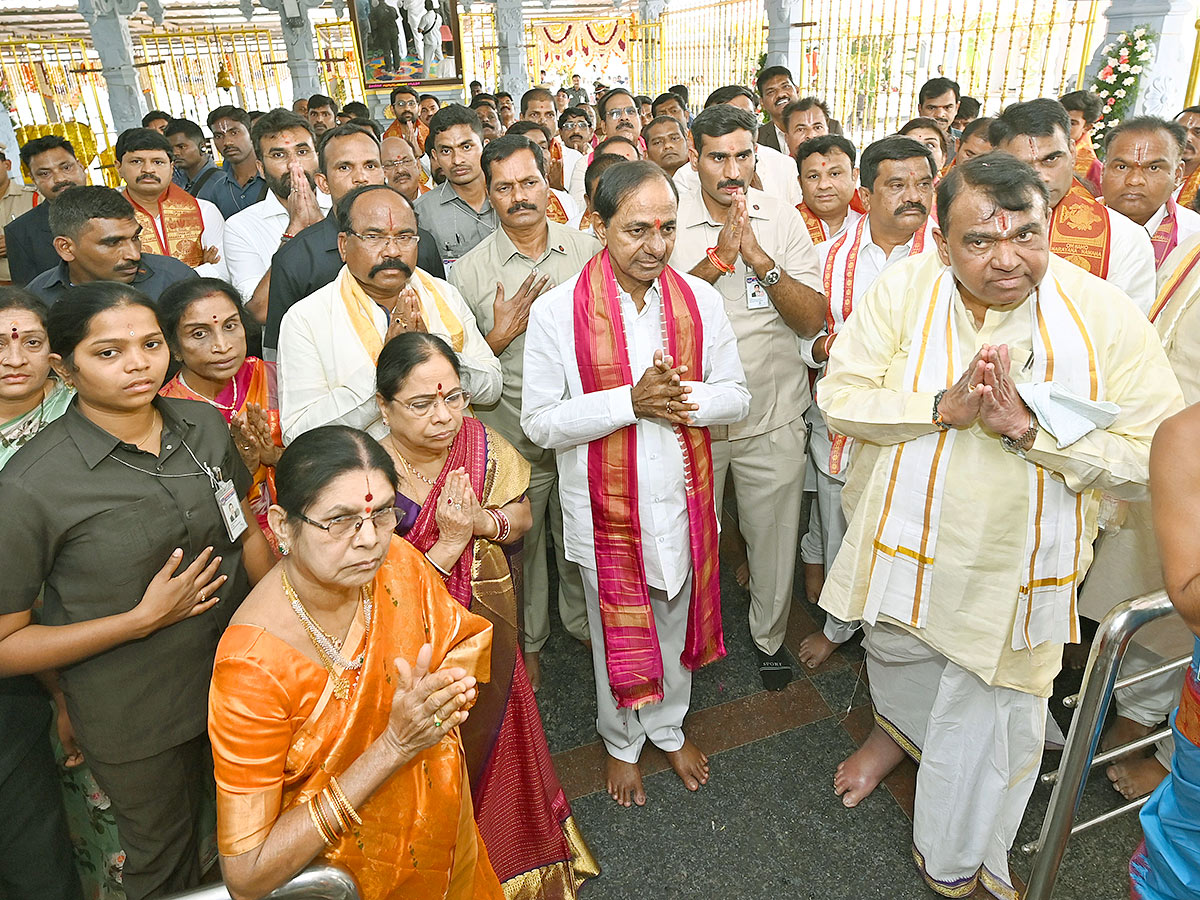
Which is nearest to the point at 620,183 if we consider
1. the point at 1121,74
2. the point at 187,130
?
the point at 187,130

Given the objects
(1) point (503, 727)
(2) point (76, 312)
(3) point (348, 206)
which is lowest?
(1) point (503, 727)

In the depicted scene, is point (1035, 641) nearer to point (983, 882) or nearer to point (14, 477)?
point (983, 882)

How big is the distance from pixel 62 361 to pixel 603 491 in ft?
4.68

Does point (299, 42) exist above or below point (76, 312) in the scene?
above

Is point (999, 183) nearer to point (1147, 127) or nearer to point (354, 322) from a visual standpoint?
point (354, 322)

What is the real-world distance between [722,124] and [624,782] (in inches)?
93.7

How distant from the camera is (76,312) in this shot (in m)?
1.83

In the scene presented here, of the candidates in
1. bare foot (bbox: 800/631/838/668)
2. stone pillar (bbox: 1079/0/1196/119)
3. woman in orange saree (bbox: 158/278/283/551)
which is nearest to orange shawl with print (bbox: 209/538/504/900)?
woman in orange saree (bbox: 158/278/283/551)

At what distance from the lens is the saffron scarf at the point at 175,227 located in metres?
4.43

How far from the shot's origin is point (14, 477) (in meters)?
1.69

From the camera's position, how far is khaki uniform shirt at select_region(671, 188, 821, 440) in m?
2.94

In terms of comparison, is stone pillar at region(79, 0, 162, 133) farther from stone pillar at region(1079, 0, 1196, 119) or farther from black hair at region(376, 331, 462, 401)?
stone pillar at region(1079, 0, 1196, 119)

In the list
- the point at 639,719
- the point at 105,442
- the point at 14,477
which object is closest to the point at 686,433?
the point at 639,719

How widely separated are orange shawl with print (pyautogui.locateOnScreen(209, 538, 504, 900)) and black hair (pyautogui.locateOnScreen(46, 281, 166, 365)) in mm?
819
